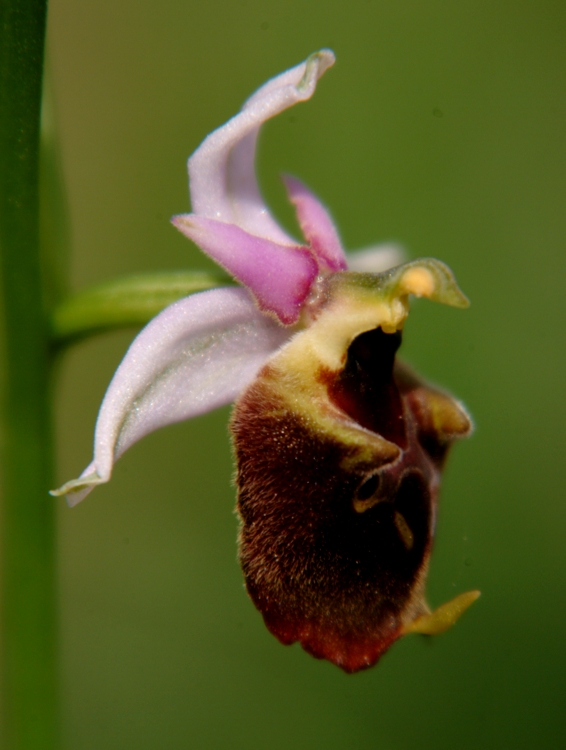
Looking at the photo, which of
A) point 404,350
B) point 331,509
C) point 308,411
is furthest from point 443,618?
point 404,350

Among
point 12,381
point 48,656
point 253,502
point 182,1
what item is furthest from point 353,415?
point 182,1

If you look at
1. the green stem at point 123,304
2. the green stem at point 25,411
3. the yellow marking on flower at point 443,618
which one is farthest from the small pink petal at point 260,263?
the yellow marking on flower at point 443,618

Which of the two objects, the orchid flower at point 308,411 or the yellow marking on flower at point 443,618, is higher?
the orchid flower at point 308,411

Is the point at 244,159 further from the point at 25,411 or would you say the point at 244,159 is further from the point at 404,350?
the point at 404,350

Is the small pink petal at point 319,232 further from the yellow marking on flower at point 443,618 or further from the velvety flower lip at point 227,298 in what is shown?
the yellow marking on flower at point 443,618

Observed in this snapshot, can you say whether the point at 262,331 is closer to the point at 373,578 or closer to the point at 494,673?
the point at 373,578

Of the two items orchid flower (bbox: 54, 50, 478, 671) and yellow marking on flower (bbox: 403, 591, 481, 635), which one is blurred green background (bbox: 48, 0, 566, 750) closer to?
orchid flower (bbox: 54, 50, 478, 671)

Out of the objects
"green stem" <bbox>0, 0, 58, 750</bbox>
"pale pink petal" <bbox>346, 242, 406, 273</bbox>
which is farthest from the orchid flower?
"pale pink petal" <bbox>346, 242, 406, 273</bbox>
